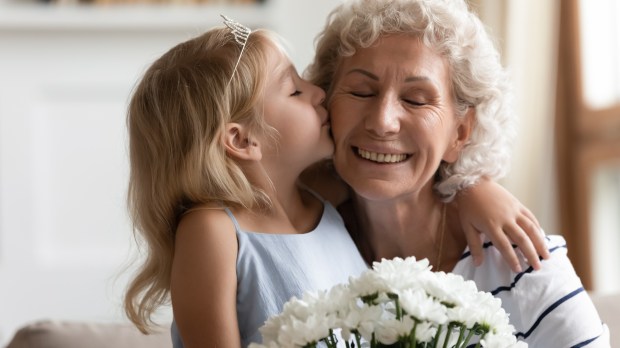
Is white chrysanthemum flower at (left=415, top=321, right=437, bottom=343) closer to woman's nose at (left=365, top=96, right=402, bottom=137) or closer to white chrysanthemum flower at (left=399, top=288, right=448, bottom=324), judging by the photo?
white chrysanthemum flower at (left=399, top=288, right=448, bottom=324)

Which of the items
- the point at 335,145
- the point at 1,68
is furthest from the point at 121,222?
the point at 335,145

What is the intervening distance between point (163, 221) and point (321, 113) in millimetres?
388

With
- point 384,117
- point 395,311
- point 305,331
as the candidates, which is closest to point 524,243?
point 384,117

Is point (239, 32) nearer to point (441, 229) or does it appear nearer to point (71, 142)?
point (441, 229)

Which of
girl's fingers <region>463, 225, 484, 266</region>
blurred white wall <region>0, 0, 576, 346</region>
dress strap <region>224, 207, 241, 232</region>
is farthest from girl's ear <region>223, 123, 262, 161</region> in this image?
blurred white wall <region>0, 0, 576, 346</region>

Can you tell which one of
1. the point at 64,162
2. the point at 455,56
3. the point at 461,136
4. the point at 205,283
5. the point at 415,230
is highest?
the point at 455,56

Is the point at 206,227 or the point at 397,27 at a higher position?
the point at 397,27

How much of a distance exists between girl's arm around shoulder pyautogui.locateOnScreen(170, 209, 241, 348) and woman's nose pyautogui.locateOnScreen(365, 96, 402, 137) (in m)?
0.36

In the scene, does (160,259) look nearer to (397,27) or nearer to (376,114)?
(376,114)

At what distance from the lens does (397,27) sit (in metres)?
1.86

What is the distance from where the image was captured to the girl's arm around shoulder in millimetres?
1510

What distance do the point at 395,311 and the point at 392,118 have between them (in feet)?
1.96

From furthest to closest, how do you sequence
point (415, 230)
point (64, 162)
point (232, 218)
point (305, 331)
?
1. point (64, 162)
2. point (415, 230)
3. point (232, 218)
4. point (305, 331)

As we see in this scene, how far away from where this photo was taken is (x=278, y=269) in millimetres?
1663
